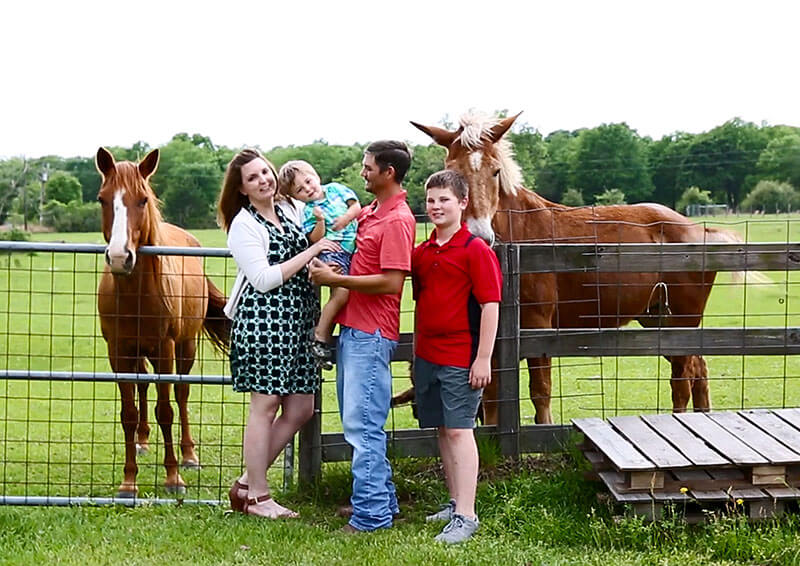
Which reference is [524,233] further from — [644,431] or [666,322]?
[644,431]

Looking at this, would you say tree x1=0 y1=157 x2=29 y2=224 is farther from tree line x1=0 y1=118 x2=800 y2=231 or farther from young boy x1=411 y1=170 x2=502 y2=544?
young boy x1=411 y1=170 x2=502 y2=544

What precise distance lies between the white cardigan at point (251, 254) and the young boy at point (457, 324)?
86cm

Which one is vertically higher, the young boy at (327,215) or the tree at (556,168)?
the tree at (556,168)

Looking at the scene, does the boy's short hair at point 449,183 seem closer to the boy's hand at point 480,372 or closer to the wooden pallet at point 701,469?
the boy's hand at point 480,372

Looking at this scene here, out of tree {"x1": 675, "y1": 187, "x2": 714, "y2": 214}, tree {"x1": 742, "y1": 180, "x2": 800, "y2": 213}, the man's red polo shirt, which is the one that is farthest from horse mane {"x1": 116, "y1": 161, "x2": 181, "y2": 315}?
tree {"x1": 742, "y1": 180, "x2": 800, "y2": 213}

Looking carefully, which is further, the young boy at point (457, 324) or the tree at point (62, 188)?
the tree at point (62, 188)

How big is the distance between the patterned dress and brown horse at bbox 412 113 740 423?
1.41 m

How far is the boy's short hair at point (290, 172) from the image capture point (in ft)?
15.8

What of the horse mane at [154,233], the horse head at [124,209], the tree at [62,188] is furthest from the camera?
the tree at [62,188]

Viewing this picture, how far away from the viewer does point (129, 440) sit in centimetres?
620

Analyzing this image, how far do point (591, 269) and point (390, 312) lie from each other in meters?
1.70

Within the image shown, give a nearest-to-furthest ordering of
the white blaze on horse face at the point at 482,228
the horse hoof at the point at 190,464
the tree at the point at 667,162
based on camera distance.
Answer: the white blaze on horse face at the point at 482,228 < the horse hoof at the point at 190,464 < the tree at the point at 667,162

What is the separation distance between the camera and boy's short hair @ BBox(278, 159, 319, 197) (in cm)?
480

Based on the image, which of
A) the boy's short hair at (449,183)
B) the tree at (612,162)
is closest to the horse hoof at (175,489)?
the boy's short hair at (449,183)
